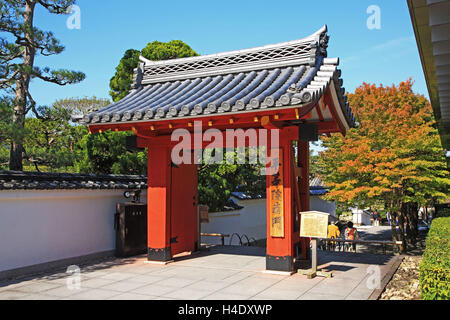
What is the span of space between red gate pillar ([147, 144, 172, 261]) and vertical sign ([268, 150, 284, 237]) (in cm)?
273

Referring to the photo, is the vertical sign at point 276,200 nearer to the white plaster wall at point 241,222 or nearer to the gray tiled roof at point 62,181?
the gray tiled roof at point 62,181

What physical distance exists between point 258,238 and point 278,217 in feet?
35.9

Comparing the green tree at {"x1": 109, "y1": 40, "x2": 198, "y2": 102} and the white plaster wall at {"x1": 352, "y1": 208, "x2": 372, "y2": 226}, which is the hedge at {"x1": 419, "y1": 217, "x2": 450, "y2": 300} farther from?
the white plaster wall at {"x1": 352, "y1": 208, "x2": 372, "y2": 226}

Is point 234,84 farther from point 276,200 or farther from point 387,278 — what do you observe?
point 387,278

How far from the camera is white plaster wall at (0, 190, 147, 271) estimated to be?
8398mm

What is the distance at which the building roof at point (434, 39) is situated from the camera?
446 cm

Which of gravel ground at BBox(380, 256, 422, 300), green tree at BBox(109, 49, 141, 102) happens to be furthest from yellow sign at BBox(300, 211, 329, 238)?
green tree at BBox(109, 49, 141, 102)

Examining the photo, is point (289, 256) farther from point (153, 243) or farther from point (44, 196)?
point (44, 196)

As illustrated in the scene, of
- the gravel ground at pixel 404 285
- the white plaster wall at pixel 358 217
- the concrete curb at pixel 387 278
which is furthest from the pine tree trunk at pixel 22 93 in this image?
the white plaster wall at pixel 358 217

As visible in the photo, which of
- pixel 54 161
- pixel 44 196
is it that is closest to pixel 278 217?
pixel 44 196

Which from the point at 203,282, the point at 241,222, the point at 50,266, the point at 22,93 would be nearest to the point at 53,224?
the point at 50,266

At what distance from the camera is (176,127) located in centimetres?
911

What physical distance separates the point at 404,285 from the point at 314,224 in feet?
6.51

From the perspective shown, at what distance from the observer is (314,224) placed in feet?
26.1
